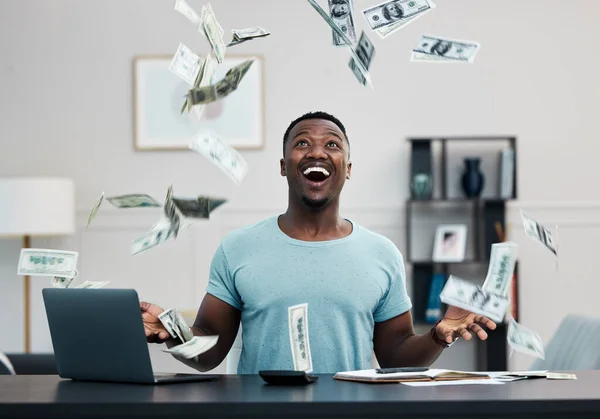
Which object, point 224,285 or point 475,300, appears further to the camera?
point 224,285

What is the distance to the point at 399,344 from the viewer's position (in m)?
2.19

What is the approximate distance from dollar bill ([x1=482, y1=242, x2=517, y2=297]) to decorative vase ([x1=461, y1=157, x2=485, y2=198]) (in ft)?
11.7

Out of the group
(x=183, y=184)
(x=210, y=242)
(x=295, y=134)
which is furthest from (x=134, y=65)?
(x=295, y=134)

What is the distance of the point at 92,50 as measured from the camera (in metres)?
5.64

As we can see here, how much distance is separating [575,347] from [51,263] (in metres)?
1.64

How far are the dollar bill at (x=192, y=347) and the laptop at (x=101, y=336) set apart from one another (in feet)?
0.15

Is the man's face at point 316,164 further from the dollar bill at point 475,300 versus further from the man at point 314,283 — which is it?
the dollar bill at point 475,300

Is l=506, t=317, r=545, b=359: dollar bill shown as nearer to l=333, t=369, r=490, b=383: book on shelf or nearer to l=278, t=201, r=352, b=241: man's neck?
l=333, t=369, r=490, b=383: book on shelf

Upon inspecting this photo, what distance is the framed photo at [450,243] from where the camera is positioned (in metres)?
5.33

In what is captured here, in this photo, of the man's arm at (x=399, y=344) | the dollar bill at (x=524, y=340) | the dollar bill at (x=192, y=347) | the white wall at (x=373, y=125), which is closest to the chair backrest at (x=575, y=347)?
the man's arm at (x=399, y=344)

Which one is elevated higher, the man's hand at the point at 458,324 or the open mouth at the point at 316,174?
the open mouth at the point at 316,174

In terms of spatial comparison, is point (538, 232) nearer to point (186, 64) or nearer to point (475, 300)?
point (475, 300)

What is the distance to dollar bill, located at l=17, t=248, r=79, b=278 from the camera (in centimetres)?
192

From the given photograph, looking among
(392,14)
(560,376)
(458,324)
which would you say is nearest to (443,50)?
(392,14)
